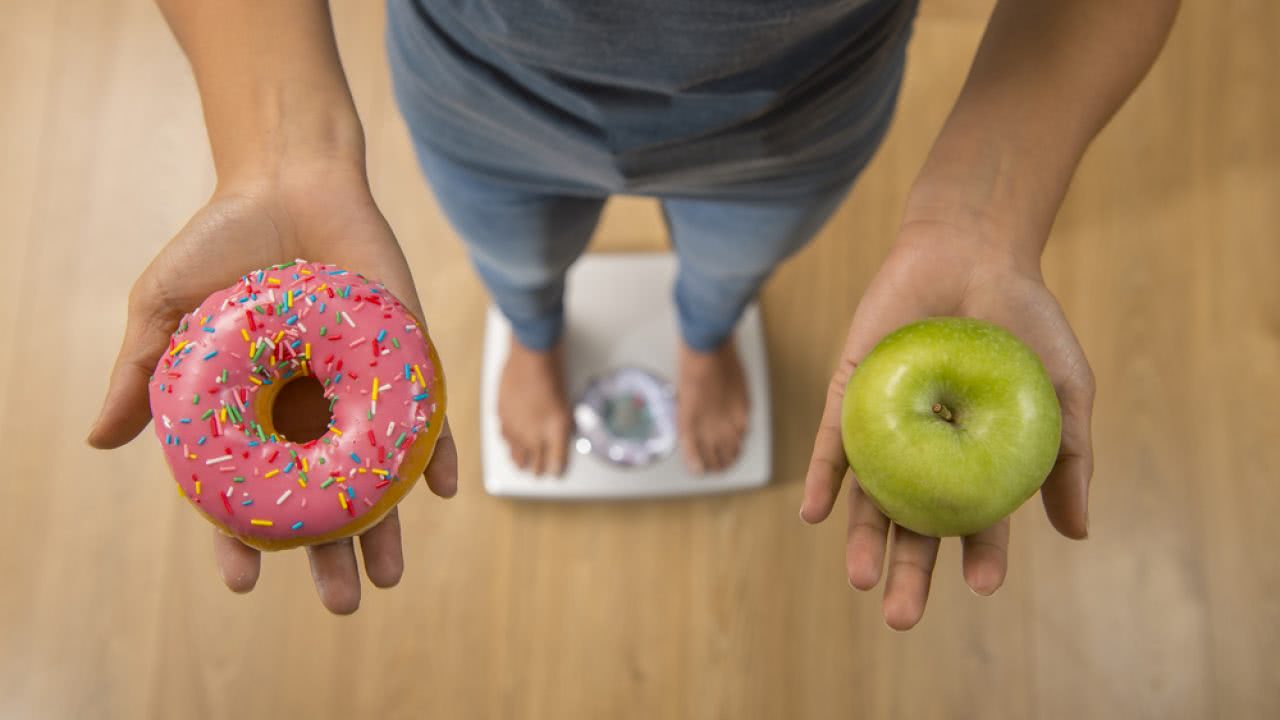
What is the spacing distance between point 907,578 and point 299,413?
0.57 meters

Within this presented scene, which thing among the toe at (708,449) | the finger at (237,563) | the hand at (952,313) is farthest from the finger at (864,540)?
the toe at (708,449)

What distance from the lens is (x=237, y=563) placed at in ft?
2.57

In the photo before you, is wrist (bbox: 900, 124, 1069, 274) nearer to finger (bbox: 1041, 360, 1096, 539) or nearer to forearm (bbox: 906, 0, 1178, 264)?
forearm (bbox: 906, 0, 1178, 264)

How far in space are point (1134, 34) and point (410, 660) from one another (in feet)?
4.16

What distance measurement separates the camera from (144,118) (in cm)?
171

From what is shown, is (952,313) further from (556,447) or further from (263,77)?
(556,447)

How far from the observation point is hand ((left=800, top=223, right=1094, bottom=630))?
2.59 feet

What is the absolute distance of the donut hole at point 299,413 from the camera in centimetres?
90

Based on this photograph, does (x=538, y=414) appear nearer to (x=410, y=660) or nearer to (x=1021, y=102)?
(x=410, y=660)

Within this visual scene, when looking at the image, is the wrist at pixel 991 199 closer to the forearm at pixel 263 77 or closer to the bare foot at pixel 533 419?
the forearm at pixel 263 77

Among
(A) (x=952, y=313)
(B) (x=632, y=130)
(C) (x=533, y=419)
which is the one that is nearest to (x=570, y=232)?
(B) (x=632, y=130)

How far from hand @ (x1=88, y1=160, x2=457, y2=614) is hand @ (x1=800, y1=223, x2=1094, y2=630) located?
1.26 ft

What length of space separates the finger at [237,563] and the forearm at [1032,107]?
643 mm

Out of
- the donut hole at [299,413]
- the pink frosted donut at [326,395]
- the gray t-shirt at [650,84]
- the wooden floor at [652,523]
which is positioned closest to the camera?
the gray t-shirt at [650,84]
